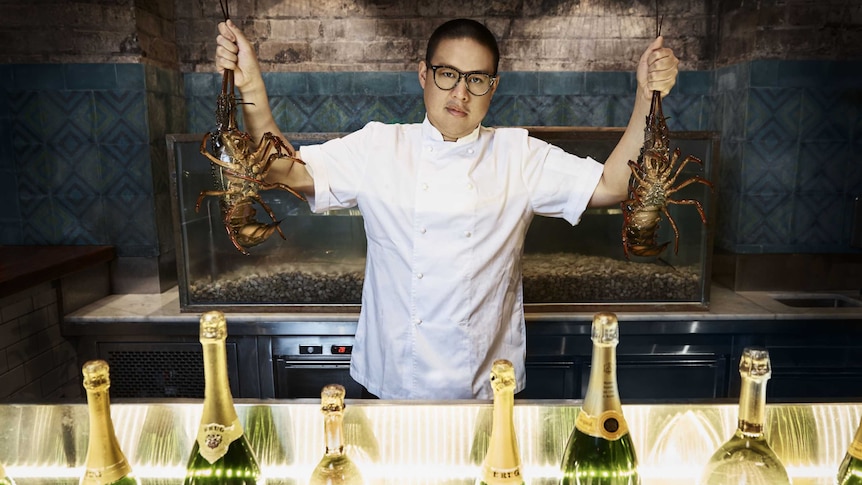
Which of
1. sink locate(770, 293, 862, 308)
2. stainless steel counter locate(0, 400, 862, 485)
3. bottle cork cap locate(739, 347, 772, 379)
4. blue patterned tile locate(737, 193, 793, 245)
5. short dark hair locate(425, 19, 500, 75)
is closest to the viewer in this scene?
bottle cork cap locate(739, 347, 772, 379)

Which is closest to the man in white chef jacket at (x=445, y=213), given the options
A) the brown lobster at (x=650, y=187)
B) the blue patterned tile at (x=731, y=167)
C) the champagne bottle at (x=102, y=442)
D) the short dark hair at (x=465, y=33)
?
the short dark hair at (x=465, y=33)

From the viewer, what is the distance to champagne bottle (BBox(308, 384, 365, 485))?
682 mm

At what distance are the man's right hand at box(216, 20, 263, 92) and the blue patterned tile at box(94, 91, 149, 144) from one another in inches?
75.7

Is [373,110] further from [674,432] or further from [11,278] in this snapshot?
[674,432]

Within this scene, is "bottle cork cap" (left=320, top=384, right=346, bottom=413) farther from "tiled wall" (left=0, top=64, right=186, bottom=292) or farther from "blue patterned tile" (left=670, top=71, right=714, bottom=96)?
"blue patterned tile" (left=670, top=71, right=714, bottom=96)

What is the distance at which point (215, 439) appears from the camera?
2.66 feet

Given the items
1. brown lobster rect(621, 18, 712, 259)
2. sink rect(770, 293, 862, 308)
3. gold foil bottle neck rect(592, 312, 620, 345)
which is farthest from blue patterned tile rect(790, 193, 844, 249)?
gold foil bottle neck rect(592, 312, 620, 345)

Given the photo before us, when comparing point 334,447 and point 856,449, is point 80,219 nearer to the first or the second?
point 334,447

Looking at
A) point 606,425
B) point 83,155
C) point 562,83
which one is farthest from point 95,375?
point 562,83

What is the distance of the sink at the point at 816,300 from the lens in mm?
2836

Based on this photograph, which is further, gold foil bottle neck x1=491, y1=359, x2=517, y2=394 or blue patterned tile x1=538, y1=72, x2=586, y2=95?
blue patterned tile x1=538, y1=72, x2=586, y2=95

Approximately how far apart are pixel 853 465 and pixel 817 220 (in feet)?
8.50

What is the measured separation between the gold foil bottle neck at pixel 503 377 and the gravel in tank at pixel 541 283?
201 cm

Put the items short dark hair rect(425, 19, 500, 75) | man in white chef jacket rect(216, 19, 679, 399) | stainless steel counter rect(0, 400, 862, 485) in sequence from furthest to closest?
man in white chef jacket rect(216, 19, 679, 399) < short dark hair rect(425, 19, 500, 75) < stainless steel counter rect(0, 400, 862, 485)
